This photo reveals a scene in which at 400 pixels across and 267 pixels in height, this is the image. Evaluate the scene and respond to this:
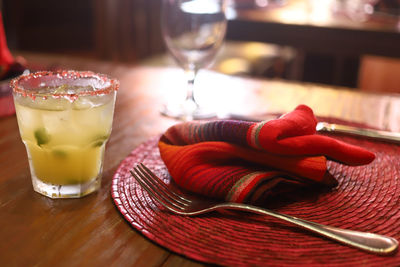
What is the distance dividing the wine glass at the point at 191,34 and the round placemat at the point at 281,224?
12.6 inches

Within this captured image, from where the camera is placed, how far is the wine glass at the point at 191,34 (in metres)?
0.90

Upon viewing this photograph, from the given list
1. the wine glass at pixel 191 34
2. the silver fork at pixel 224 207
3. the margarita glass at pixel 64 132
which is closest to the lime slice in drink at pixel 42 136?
the margarita glass at pixel 64 132

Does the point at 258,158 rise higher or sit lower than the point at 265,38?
higher

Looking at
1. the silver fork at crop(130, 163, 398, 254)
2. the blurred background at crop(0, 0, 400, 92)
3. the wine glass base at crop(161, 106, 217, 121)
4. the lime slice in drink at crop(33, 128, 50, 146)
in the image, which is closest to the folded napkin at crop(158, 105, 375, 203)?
the silver fork at crop(130, 163, 398, 254)

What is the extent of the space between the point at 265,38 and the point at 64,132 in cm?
170

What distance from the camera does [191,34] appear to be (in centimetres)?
92

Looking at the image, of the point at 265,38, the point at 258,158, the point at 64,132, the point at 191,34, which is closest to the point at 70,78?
the point at 64,132

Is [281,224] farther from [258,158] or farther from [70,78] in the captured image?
[70,78]

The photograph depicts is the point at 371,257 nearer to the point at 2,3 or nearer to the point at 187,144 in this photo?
the point at 187,144

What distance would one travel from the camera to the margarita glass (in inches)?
20.6

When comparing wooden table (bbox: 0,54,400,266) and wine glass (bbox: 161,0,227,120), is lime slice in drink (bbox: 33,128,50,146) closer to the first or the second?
wooden table (bbox: 0,54,400,266)

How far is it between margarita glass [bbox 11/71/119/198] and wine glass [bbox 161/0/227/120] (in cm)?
34

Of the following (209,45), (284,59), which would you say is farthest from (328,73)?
(209,45)

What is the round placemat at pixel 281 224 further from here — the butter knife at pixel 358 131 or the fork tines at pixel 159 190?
the butter knife at pixel 358 131
